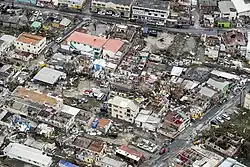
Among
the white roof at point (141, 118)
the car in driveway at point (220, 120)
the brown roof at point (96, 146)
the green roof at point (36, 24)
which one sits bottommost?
the brown roof at point (96, 146)

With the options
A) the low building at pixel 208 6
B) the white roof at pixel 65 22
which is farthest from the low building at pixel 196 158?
the low building at pixel 208 6

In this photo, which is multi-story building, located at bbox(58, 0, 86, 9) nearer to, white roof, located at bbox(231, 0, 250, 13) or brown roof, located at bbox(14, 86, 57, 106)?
brown roof, located at bbox(14, 86, 57, 106)

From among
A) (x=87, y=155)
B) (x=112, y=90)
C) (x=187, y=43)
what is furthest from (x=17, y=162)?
(x=187, y=43)

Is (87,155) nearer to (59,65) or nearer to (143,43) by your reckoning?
(59,65)

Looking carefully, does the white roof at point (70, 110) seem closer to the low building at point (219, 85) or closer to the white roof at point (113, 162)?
the white roof at point (113, 162)

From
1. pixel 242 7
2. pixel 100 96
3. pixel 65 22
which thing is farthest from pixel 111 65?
pixel 242 7

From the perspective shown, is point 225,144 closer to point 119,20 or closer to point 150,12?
point 150,12
